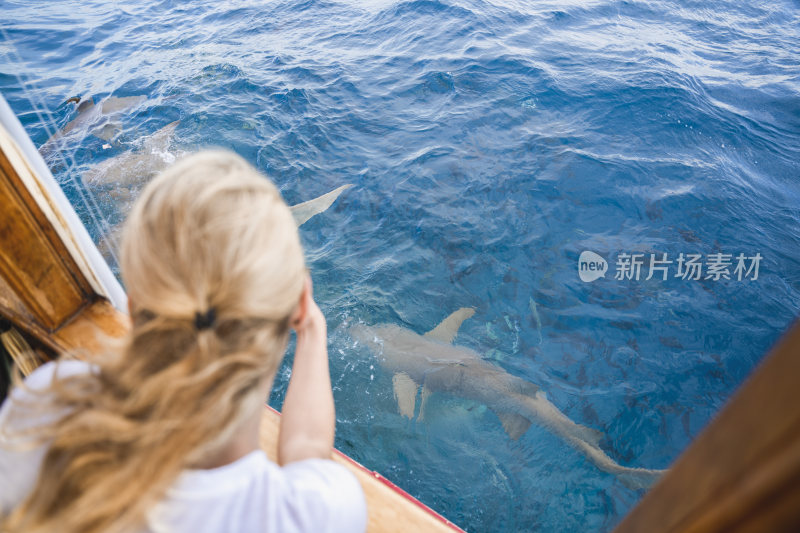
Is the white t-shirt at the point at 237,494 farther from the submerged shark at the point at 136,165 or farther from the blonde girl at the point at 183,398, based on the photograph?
the submerged shark at the point at 136,165

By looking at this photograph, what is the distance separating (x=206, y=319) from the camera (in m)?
0.81

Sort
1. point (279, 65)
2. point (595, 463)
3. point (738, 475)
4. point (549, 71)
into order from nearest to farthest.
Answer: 1. point (738, 475)
2. point (595, 463)
3. point (549, 71)
4. point (279, 65)

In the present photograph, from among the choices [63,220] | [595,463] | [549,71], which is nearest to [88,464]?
[63,220]

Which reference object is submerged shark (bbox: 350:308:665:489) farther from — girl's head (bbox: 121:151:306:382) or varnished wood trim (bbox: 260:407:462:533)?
girl's head (bbox: 121:151:306:382)

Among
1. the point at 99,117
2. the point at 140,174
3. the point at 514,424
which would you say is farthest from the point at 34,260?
the point at 99,117

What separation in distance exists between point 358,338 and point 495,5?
10.6 m

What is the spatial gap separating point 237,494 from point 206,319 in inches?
13.6

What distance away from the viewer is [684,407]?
3365 millimetres

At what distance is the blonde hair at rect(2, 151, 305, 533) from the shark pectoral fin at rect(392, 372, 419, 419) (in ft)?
8.45

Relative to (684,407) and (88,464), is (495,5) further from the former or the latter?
(88,464)

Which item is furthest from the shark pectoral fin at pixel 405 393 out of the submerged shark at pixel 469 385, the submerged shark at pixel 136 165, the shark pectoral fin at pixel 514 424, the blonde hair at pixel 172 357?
the submerged shark at pixel 136 165

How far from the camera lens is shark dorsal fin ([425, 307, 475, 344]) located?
12.3 ft

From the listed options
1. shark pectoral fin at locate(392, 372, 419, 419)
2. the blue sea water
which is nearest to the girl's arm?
the blue sea water

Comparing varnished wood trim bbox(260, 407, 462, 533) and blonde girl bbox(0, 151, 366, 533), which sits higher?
blonde girl bbox(0, 151, 366, 533)
